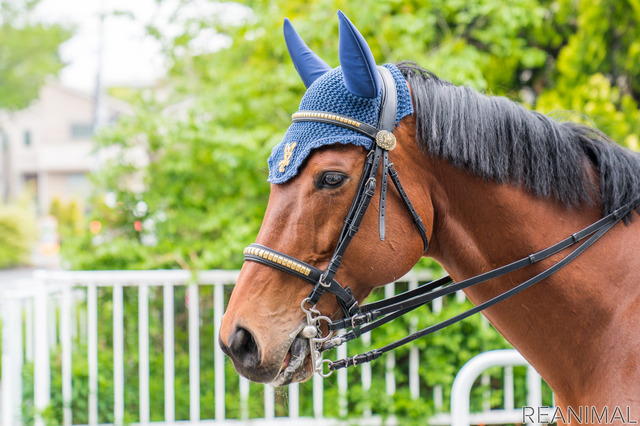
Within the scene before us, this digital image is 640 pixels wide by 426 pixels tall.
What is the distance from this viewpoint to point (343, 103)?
1.69 metres

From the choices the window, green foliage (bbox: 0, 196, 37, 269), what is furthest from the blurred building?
green foliage (bbox: 0, 196, 37, 269)

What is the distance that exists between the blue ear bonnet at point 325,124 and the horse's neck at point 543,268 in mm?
296

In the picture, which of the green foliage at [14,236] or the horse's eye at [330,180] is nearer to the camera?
the horse's eye at [330,180]

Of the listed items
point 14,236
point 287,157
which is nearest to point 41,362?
point 287,157

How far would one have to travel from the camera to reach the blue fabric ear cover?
1589 mm

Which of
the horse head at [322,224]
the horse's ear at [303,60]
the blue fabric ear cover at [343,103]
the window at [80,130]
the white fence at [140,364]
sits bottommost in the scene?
the white fence at [140,364]

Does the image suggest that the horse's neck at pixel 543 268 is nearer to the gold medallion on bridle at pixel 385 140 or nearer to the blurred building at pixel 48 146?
the gold medallion on bridle at pixel 385 140

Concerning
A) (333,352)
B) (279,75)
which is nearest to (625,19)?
(279,75)

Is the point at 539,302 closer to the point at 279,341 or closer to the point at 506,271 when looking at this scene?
the point at 506,271

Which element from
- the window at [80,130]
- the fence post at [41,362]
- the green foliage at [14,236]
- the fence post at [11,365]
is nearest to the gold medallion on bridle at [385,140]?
the fence post at [41,362]

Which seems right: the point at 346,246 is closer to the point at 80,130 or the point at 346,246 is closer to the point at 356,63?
the point at 356,63

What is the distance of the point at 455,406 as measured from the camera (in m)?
2.53

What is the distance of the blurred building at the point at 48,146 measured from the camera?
37.6 m

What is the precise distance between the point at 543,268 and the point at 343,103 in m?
0.86
